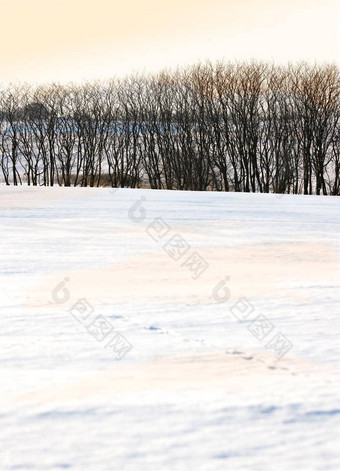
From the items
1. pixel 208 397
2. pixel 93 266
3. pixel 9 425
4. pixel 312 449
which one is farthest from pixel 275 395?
pixel 93 266

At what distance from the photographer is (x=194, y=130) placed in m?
34.7

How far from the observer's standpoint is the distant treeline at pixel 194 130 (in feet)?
105

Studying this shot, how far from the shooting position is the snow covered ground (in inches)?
73.1

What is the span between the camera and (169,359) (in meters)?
2.63

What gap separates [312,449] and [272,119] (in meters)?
32.8

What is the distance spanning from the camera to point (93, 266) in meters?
5.01

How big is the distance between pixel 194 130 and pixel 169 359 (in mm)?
32779

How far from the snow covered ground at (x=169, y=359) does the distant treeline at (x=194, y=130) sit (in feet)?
88.3

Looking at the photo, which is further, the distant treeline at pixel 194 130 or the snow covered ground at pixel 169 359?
the distant treeline at pixel 194 130

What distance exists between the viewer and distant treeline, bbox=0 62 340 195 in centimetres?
3192

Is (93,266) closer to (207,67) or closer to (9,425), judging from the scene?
(9,425)

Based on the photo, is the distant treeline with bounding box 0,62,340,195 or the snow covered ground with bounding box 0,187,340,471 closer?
the snow covered ground with bounding box 0,187,340,471

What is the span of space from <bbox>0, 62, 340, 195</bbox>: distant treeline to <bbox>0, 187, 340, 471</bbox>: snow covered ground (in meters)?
26.9

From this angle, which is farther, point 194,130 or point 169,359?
point 194,130
